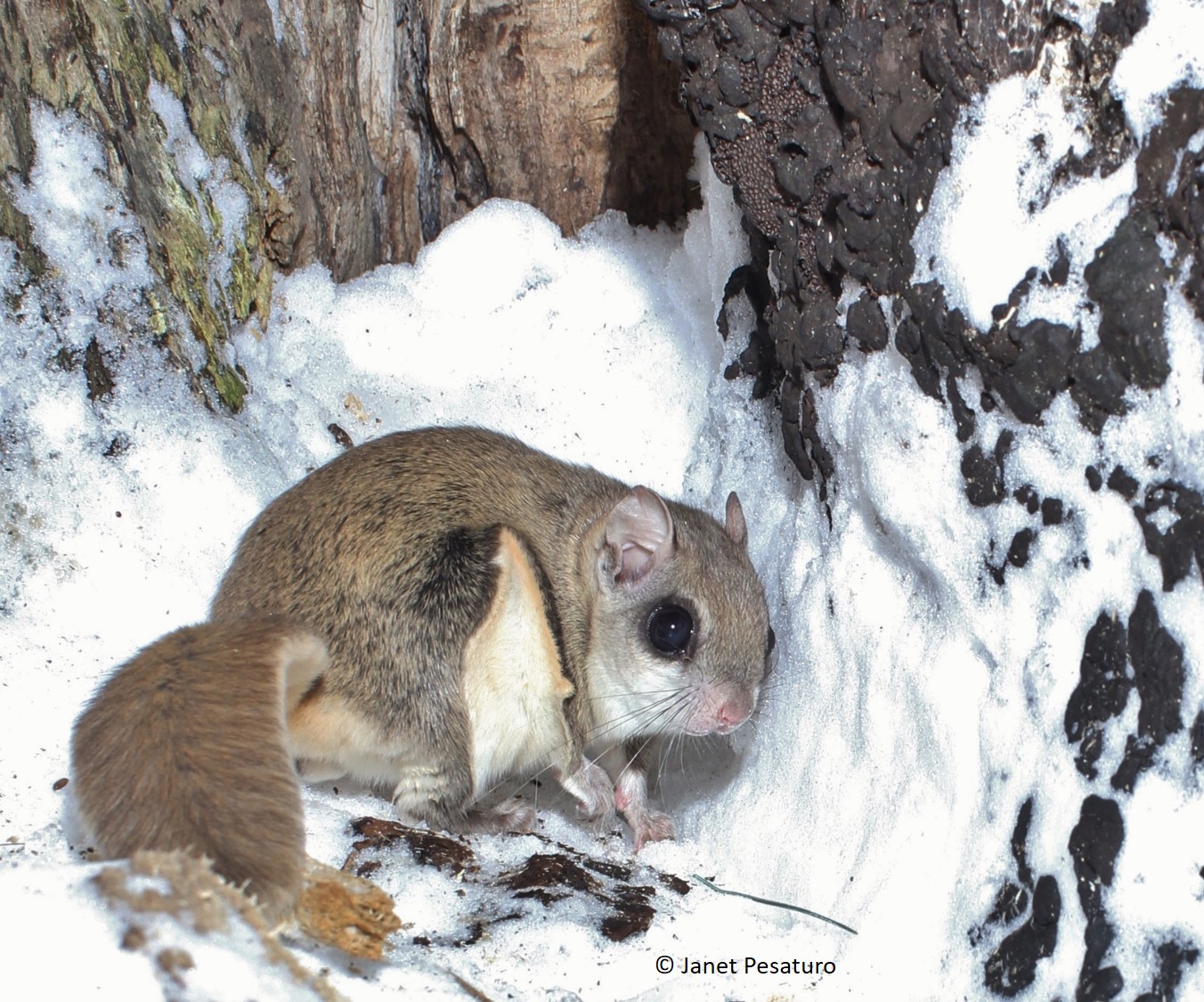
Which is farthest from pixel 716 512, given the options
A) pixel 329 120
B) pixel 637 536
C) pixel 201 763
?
pixel 201 763

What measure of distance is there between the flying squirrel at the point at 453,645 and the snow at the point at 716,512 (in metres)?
0.17

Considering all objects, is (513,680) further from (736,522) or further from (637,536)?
(736,522)

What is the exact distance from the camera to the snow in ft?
7.32

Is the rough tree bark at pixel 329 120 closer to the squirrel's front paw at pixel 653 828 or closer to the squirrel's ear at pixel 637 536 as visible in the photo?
the squirrel's ear at pixel 637 536

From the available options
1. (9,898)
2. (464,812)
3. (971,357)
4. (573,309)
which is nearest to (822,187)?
(971,357)

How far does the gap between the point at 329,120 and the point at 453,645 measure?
6.50ft

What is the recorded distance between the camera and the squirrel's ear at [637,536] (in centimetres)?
342

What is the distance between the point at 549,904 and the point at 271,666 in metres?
0.90

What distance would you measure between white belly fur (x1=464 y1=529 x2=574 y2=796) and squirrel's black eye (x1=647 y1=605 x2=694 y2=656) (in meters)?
0.27

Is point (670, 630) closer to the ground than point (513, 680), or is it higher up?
higher up

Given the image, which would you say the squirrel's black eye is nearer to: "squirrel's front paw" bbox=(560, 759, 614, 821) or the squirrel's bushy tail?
"squirrel's front paw" bbox=(560, 759, 614, 821)

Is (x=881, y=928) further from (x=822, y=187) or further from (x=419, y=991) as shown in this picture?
(x=822, y=187)

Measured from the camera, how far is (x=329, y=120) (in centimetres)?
416

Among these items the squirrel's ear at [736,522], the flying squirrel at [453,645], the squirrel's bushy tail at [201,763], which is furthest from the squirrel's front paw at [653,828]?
the squirrel's bushy tail at [201,763]
